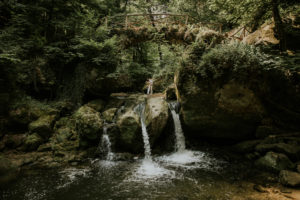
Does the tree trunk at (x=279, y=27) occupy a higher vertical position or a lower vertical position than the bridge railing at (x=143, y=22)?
lower

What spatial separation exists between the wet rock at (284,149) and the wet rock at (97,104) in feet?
28.4

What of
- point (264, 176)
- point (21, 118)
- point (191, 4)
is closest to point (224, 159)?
point (264, 176)

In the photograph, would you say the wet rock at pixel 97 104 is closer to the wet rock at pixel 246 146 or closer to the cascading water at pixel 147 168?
the cascading water at pixel 147 168

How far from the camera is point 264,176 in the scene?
5680 mm

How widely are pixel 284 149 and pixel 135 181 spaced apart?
227 inches

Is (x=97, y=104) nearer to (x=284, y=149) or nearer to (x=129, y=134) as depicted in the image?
(x=129, y=134)

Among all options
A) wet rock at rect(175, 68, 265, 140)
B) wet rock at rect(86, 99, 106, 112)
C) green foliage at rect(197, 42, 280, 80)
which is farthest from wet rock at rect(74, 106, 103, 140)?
green foliage at rect(197, 42, 280, 80)

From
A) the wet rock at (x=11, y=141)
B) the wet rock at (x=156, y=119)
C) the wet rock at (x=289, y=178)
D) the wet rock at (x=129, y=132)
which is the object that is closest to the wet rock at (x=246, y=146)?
the wet rock at (x=289, y=178)

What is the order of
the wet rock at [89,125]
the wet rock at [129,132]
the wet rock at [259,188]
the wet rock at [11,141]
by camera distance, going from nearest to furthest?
the wet rock at [259,188] → the wet rock at [11,141] → the wet rock at [129,132] → the wet rock at [89,125]

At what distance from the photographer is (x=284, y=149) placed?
A: 20.5ft

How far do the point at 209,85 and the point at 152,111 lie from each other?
319 centimetres

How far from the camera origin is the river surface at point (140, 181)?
4.82 metres

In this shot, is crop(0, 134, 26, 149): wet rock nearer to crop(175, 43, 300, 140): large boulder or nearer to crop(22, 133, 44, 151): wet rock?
crop(22, 133, 44, 151): wet rock

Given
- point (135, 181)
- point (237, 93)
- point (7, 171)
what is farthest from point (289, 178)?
point (7, 171)
